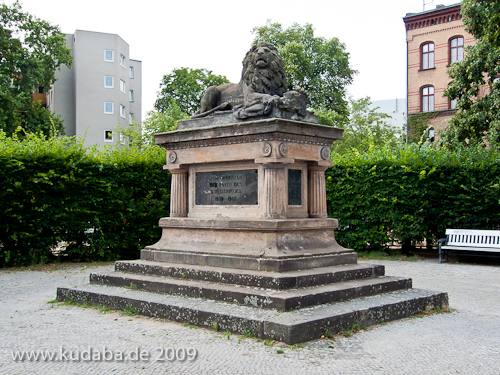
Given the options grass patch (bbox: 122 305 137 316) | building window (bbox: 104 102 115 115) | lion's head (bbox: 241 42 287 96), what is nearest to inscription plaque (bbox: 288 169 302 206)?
lion's head (bbox: 241 42 287 96)

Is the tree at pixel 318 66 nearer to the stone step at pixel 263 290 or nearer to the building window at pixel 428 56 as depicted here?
the building window at pixel 428 56

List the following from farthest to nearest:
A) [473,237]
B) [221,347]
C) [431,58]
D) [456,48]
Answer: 1. [431,58]
2. [456,48]
3. [473,237]
4. [221,347]

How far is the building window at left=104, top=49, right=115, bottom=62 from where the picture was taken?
153 feet

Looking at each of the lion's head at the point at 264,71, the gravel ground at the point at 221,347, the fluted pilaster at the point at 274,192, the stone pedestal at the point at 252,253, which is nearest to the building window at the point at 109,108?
the stone pedestal at the point at 252,253

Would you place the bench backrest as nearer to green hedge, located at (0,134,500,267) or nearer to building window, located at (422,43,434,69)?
green hedge, located at (0,134,500,267)

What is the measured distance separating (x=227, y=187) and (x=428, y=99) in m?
34.1

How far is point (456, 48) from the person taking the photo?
1518 inches

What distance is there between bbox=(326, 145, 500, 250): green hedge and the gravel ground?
763cm

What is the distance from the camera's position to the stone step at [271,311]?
6034mm

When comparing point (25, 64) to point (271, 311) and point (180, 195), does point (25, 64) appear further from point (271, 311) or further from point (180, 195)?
point (271, 311)

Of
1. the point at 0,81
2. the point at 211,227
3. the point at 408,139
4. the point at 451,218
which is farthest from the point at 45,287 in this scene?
the point at 408,139

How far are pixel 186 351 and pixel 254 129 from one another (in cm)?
377

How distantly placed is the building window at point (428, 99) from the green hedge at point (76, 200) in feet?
92.9

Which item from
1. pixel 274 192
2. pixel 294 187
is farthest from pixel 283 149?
pixel 294 187
